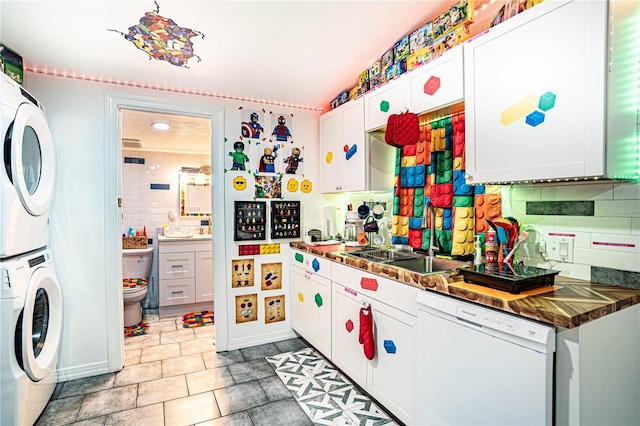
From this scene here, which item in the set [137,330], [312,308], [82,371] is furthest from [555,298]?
[137,330]

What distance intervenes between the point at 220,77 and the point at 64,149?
1251 mm

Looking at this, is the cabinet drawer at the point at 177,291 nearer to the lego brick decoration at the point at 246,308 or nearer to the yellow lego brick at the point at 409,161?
the lego brick decoration at the point at 246,308

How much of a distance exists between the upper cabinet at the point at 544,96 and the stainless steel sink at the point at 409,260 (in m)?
0.64

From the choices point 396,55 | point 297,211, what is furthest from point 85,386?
point 396,55

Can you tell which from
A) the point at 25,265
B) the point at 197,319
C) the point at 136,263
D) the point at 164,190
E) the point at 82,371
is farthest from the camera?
the point at 164,190

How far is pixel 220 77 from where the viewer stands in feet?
8.66

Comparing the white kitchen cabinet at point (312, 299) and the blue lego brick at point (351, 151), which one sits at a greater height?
Result: the blue lego brick at point (351, 151)

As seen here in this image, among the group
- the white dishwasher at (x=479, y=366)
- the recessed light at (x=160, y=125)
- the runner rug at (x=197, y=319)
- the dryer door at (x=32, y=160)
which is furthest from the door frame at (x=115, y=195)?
the white dishwasher at (x=479, y=366)

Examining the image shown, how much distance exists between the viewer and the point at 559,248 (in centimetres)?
165

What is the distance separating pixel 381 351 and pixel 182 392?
1.42m

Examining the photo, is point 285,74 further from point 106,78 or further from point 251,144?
point 106,78

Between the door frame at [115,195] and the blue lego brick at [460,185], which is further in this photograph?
the door frame at [115,195]

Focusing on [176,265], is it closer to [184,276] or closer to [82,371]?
[184,276]

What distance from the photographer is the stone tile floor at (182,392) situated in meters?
2.02
